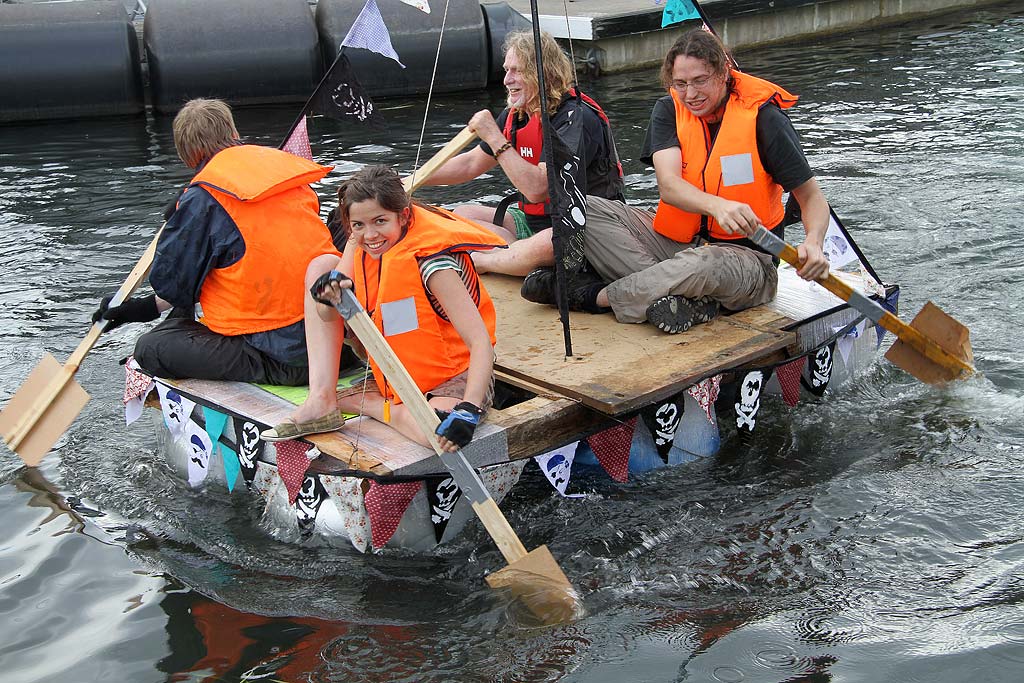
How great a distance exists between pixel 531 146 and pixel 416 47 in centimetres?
670

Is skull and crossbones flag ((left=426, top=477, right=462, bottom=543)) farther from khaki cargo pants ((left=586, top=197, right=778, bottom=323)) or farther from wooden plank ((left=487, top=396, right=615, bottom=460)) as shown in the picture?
khaki cargo pants ((left=586, top=197, right=778, bottom=323))

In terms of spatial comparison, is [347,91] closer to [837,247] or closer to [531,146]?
[531,146]

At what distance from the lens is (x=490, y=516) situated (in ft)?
12.2

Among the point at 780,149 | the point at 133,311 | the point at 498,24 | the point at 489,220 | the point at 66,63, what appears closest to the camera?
the point at 780,149

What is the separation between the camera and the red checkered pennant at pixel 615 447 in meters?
4.28

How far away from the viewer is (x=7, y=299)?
683 cm

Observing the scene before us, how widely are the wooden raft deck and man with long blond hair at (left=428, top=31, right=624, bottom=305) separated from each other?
1.20 ft

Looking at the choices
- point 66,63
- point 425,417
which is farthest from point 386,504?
point 66,63

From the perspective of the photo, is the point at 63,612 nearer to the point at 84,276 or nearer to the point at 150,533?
the point at 150,533

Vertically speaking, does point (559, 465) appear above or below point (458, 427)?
below

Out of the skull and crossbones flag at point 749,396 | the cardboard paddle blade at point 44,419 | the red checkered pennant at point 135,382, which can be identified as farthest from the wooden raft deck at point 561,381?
the cardboard paddle blade at point 44,419

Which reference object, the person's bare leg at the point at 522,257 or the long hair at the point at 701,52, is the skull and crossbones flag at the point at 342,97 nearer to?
the person's bare leg at the point at 522,257

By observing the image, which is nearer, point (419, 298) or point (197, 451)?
point (419, 298)

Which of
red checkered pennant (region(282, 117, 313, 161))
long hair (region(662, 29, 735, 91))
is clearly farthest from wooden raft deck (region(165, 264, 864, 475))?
red checkered pennant (region(282, 117, 313, 161))
